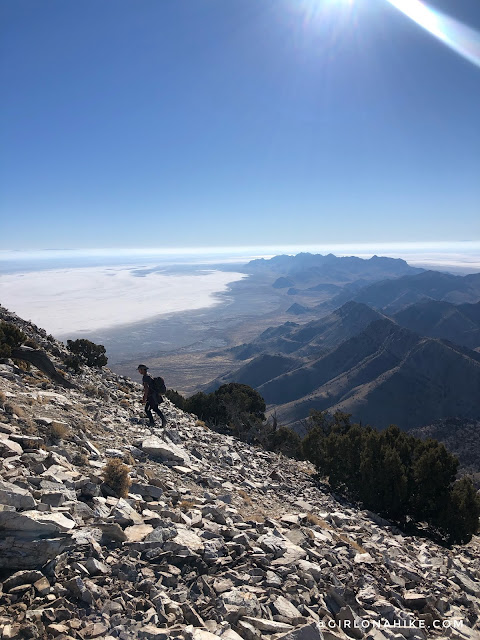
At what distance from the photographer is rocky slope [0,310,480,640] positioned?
18.0 ft

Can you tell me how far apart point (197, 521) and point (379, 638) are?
164 inches

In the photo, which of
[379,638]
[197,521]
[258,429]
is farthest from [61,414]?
[258,429]

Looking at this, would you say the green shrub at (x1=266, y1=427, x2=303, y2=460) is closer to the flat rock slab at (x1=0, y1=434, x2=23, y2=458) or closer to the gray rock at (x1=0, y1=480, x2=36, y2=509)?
the flat rock slab at (x1=0, y1=434, x2=23, y2=458)

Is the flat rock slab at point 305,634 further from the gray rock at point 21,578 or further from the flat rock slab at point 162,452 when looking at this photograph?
the flat rock slab at point 162,452

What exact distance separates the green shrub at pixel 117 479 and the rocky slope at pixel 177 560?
186 millimetres

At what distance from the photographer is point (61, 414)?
43.6 feet

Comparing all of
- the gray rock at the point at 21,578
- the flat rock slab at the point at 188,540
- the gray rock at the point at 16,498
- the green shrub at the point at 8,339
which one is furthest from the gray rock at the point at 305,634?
the green shrub at the point at 8,339

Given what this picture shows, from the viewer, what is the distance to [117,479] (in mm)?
9117

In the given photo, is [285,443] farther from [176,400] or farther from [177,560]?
[177,560]

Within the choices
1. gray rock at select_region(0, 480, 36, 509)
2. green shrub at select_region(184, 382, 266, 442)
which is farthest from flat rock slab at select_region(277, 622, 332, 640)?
green shrub at select_region(184, 382, 266, 442)

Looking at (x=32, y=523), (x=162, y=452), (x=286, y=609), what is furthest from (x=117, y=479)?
(x=286, y=609)

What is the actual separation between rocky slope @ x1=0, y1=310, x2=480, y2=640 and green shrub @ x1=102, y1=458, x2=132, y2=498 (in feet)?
0.61

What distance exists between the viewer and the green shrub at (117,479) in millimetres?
8961

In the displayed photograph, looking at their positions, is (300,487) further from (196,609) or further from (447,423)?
(447,423)
